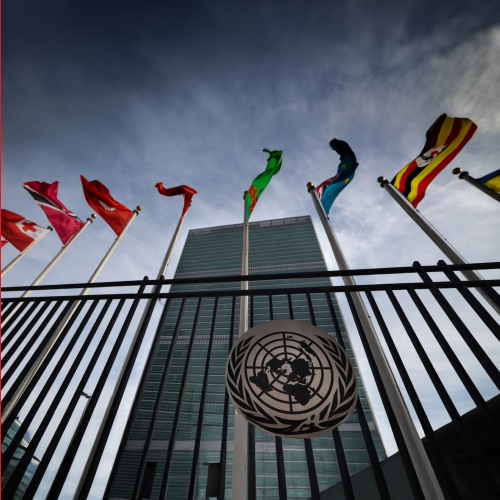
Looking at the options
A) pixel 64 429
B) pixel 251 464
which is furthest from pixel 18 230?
pixel 251 464

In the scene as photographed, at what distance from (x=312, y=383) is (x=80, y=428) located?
151cm

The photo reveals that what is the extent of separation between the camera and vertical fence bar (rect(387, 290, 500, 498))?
4.24 ft

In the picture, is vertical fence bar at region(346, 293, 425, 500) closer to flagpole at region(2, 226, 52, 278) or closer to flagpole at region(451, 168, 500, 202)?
flagpole at region(451, 168, 500, 202)

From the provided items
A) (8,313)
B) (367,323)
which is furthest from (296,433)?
(8,313)

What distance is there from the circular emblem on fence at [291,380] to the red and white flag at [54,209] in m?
7.33

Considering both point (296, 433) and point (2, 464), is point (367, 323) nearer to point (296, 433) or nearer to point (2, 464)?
point (296, 433)

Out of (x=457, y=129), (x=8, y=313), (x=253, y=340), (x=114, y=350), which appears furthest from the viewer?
(x=457, y=129)

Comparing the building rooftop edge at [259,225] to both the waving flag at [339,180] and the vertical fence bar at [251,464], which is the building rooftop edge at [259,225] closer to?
the waving flag at [339,180]

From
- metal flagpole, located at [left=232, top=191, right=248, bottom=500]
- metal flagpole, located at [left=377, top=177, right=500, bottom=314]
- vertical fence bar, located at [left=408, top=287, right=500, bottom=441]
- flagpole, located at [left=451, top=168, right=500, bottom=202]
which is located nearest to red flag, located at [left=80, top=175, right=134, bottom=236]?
metal flagpole, located at [left=232, top=191, right=248, bottom=500]

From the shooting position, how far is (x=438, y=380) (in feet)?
5.41

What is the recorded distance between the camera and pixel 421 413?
1554 millimetres

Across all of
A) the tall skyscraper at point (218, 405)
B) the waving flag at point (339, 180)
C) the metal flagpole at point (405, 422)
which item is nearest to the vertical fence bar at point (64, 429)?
the metal flagpole at point (405, 422)

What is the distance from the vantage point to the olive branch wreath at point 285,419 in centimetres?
158

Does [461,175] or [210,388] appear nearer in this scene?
[461,175]
